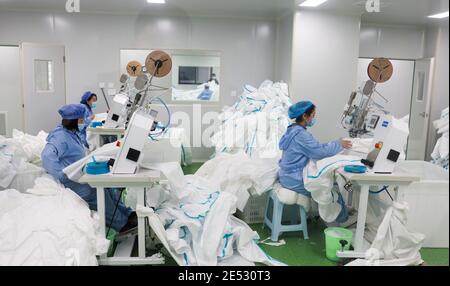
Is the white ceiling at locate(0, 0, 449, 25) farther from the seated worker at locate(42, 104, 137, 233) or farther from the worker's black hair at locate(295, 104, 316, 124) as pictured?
the seated worker at locate(42, 104, 137, 233)

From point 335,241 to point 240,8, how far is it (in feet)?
9.85

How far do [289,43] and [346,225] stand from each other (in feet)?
8.31

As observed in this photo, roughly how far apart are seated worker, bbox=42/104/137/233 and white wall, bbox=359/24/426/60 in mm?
2196

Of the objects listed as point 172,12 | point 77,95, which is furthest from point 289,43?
point 77,95

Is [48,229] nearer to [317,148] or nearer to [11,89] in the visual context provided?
[11,89]

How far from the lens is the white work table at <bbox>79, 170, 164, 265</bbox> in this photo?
76.0 inches

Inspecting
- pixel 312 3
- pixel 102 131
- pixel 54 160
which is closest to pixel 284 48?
pixel 312 3

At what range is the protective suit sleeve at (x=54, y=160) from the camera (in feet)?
7.13

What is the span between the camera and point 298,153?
256cm

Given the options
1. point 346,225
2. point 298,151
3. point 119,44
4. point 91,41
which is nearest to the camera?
point 298,151

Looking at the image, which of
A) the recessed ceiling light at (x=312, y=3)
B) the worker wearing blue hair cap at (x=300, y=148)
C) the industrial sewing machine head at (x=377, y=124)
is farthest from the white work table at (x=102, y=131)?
the recessed ceiling light at (x=312, y=3)

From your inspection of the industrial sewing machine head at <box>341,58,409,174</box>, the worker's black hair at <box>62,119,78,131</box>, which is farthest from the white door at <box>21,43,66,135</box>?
the industrial sewing machine head at <box>341,58,409,174</box>

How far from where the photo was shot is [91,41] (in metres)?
3.58
